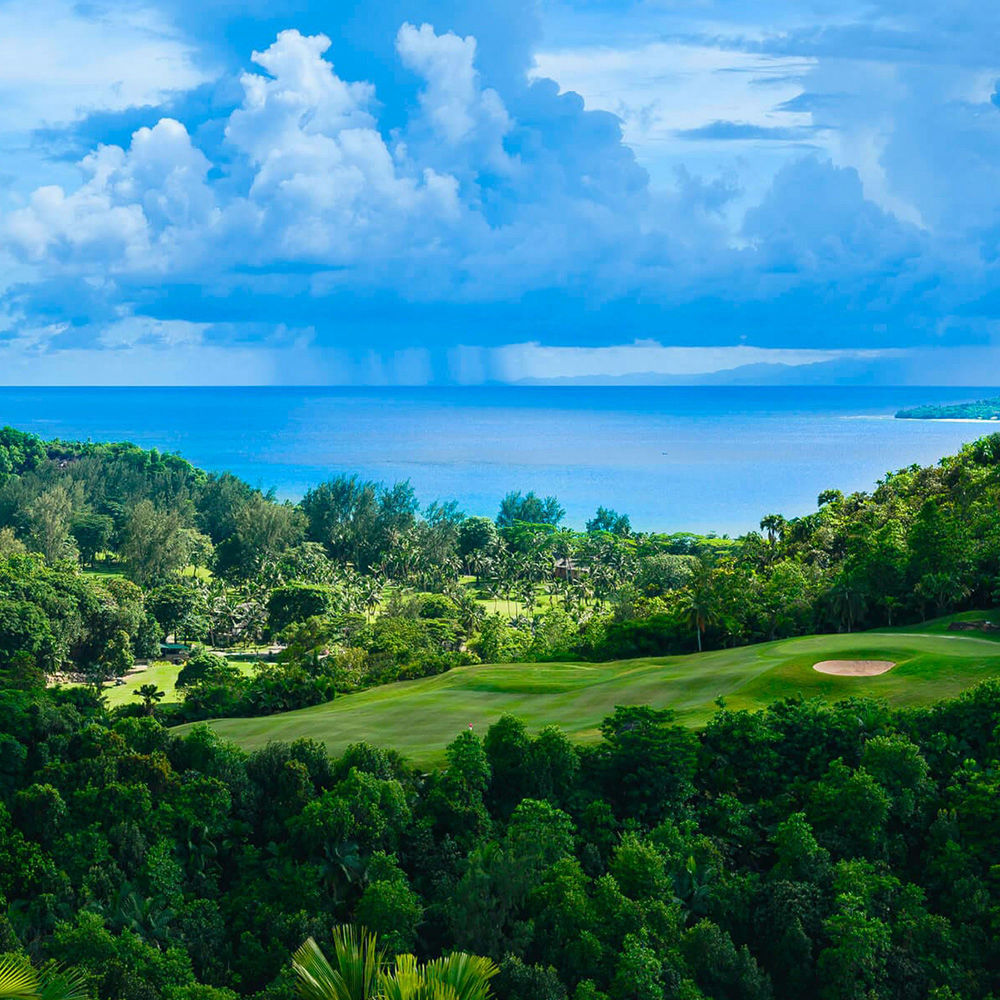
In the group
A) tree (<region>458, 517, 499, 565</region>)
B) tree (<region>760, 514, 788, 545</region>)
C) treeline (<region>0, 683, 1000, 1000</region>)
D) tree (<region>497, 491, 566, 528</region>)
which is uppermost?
tree (<region>497, 491, 566, 528</region>)

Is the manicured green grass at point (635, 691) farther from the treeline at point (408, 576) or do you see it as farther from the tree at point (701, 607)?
the treeline at point (408, 576)

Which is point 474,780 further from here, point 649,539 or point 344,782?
point 649,539

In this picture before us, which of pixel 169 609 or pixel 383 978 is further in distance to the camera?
pixel 169 609

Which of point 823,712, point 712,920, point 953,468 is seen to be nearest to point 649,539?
point 953,468

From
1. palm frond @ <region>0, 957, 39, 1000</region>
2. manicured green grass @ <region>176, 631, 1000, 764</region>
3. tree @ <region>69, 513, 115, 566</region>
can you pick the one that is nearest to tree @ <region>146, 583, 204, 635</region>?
manicured green grass @ <region>176, 631, 1000, 764</region>

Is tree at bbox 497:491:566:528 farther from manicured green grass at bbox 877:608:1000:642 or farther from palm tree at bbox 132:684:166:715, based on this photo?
palm tree at bbox 132:684:166:715

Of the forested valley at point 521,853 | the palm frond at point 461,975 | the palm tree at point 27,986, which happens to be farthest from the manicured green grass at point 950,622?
the palm tree at point 27,986

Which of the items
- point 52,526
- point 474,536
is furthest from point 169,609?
point 474,536

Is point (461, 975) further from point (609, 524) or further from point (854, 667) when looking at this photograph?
point (609, 524)
